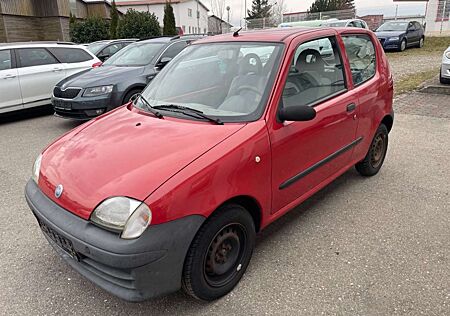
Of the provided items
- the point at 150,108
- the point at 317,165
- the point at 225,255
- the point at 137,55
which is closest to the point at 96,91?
the point at 137,55

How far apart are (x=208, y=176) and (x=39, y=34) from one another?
2971 cm

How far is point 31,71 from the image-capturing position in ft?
25.0

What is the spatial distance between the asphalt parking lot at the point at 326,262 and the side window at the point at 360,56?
1202 millimetres

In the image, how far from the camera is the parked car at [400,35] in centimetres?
1830

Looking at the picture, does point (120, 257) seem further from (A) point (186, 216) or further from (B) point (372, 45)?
(B) point (372, 45)

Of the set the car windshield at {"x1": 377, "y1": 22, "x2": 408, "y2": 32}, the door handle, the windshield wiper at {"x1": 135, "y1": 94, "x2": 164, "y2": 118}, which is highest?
the car windshield at {"x1": 377, "y1": 22, "x2": 408, "y2": 32}

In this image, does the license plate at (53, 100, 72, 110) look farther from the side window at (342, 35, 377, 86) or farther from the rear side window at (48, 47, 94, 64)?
the side window at (342, 35, 377, 86)

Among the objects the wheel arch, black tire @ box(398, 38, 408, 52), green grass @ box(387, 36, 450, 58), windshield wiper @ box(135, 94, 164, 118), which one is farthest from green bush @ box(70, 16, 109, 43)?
the wheel arch

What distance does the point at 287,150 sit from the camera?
109 inches

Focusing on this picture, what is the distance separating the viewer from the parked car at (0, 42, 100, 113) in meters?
7.35

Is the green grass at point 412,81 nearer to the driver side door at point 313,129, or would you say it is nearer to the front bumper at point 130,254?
the driver side door at point 313,129

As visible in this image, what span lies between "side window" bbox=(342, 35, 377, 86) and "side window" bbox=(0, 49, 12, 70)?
6617mm

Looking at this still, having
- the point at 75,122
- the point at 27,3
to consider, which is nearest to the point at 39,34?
the point at 27,3

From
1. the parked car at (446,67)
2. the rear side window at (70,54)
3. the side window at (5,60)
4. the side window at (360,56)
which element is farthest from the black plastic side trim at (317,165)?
the rear side window at (70,54)
